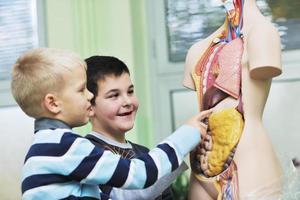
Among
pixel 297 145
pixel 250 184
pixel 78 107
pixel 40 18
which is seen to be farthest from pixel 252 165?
pixel 40 18

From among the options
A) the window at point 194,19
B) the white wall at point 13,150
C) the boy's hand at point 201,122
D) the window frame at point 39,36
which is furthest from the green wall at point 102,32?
the boy's hand at point 201,122

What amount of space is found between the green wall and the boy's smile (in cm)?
79

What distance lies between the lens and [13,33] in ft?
7.60

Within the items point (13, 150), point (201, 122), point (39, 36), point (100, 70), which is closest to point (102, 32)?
point (39, 36)

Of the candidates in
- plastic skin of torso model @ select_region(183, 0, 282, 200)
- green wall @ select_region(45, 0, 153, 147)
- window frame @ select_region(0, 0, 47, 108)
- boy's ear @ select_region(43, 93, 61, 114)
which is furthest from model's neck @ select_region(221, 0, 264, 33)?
window frame @ select_region(0, 0, 47, 108)

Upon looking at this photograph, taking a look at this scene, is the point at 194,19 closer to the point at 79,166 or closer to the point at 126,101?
the point at 126,101

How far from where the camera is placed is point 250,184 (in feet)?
3.57

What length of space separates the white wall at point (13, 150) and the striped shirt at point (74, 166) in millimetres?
1146

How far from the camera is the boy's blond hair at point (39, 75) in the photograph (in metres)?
1.09

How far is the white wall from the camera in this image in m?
2.22

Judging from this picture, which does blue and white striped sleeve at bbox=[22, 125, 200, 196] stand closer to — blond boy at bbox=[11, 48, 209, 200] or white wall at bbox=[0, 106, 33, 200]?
blond boy at bbox=[11, 48, 209, 200]

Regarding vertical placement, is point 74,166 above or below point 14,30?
below

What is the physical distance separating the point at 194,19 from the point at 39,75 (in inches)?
49.3

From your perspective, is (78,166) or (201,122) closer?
(78,166)
